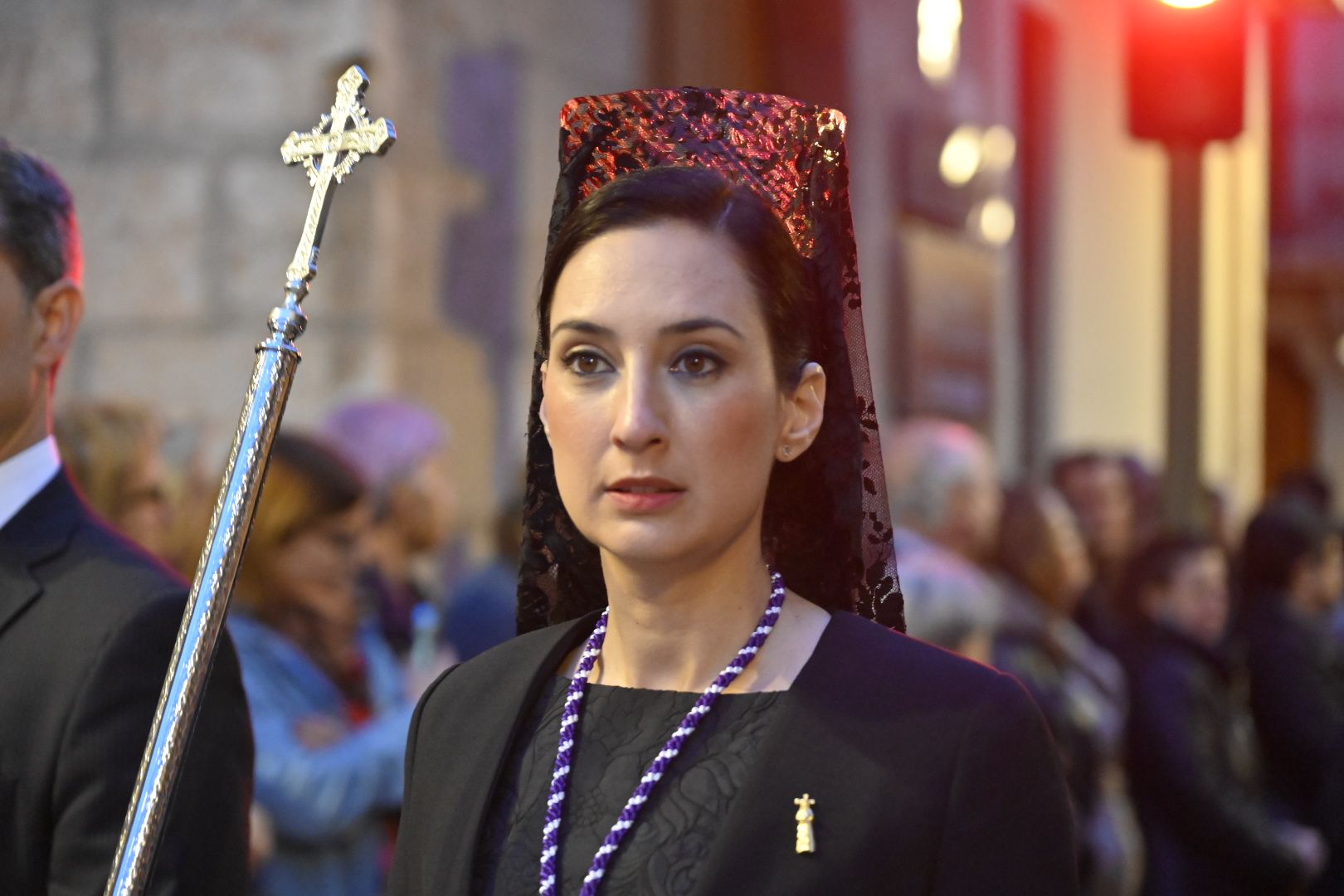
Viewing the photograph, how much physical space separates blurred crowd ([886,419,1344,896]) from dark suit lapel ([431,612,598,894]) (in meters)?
2.30

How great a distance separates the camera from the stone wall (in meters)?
6.04

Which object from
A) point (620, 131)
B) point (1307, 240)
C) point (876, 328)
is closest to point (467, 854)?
point (620, 131)

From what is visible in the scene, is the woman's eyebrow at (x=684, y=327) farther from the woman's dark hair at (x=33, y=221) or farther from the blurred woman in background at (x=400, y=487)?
the blurred woman in background at (x=400, y=487)

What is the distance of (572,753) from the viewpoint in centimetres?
224

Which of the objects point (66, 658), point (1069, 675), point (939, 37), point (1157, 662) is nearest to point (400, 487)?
point (1069, 675)

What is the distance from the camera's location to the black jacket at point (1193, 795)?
6.19 meters

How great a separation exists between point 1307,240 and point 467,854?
20.8 metres

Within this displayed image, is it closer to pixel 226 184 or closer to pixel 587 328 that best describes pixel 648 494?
pixel 587 328

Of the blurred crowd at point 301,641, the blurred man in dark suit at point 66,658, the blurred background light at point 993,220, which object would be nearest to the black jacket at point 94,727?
the blurred man in dark suit at point 66,658

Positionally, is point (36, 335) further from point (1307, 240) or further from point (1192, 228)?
point (1307, 240)

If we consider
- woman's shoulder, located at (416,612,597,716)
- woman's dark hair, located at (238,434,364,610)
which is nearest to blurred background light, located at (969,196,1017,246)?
woman's dark hair, located at (238,434,364,610)

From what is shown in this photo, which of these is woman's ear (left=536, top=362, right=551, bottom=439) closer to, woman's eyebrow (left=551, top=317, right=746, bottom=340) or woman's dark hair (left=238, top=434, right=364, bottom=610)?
woman's eyebrow (left=551, top=317, right=746, bottom=340)

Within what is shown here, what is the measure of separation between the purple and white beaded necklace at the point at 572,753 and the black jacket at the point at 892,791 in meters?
0.05

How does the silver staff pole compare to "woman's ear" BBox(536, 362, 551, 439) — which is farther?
"woman's ear" BBox(536, 362, 551, 439)
